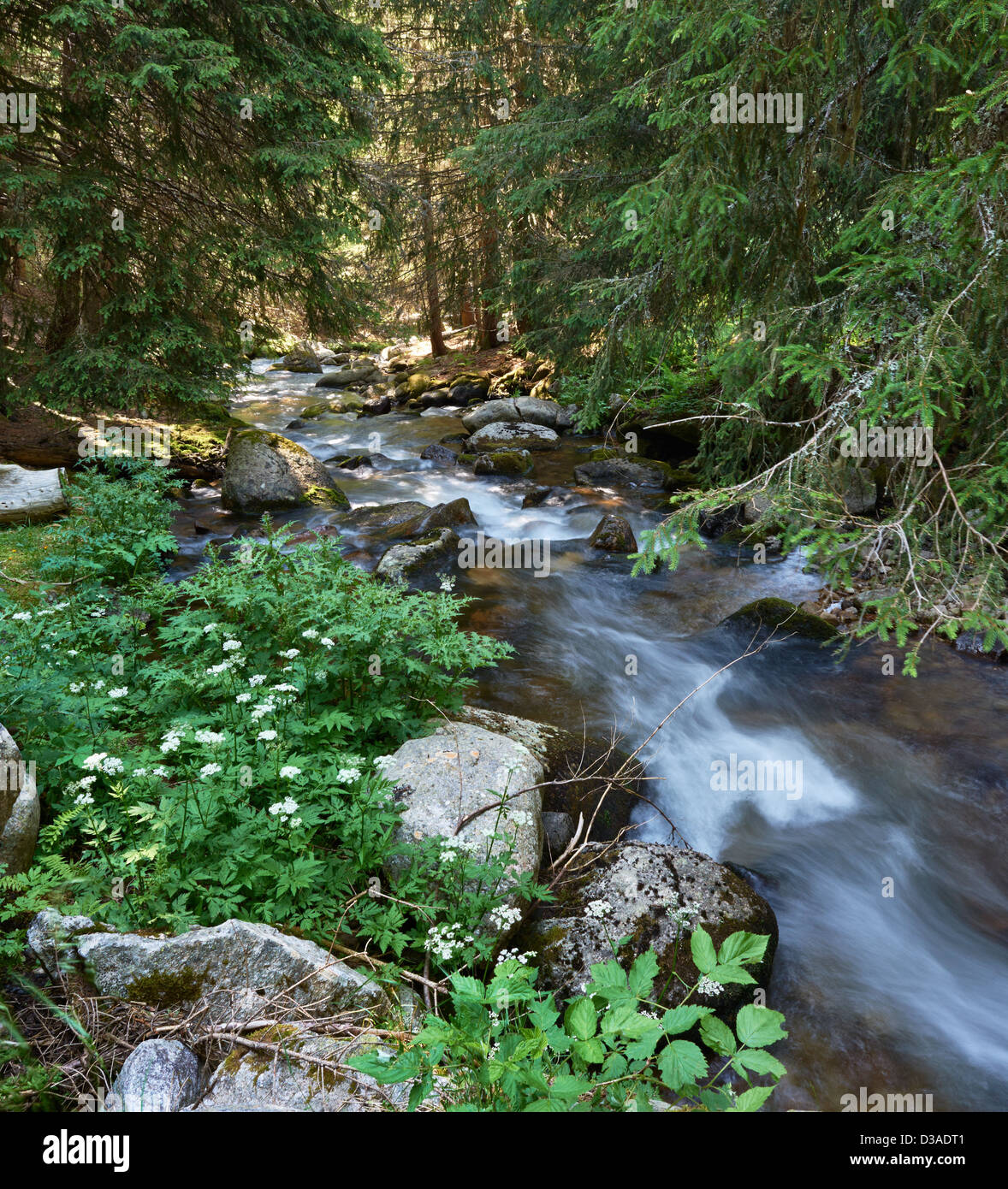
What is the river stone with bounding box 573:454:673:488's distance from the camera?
13.2 metres

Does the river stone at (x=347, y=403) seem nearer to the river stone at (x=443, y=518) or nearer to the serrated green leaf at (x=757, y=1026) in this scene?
the river stone at (x=443, y=518)

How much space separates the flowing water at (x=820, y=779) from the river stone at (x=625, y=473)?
9.97ft

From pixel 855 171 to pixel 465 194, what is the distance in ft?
45.3

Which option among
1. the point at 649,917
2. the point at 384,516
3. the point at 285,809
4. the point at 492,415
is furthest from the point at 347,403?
the point at 285,809

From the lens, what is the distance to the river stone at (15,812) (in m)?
3.28

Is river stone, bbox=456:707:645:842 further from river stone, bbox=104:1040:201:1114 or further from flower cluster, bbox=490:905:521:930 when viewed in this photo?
river stone, bbox=104:1040:201:1114

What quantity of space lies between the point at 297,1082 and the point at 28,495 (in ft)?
28.6

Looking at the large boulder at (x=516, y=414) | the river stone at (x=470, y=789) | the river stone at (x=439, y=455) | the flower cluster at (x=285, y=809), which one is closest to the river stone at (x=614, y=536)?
the river stone at (x=439, y=455)

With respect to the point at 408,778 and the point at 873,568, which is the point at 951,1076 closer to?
the point at 408,778

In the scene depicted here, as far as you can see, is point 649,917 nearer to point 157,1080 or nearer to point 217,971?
point 217,971

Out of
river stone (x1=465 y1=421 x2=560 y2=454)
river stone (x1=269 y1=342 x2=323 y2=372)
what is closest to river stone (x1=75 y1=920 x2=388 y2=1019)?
river stone (x1=465 y1=421 x2=560 y2=454)

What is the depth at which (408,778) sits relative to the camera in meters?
4.32

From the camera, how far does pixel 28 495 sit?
8859 millimetres

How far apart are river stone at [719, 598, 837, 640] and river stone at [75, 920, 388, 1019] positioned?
6.49 meters
